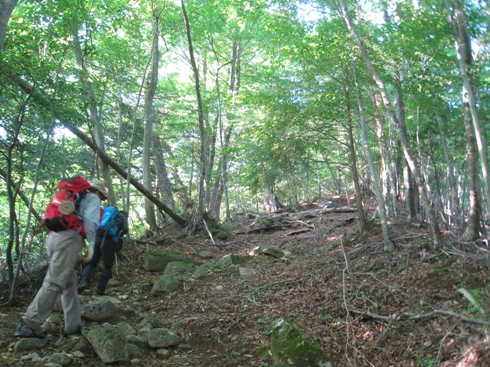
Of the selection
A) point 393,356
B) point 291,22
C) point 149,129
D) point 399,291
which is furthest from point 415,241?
point 149,129

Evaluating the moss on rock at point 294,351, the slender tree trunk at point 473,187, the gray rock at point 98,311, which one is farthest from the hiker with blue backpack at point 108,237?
the slender tree trunk at point 473,187

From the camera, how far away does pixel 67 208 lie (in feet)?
12.2

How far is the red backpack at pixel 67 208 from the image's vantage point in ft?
12.1

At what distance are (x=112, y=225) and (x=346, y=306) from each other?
385cm

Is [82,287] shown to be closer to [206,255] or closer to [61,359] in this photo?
[61,359]

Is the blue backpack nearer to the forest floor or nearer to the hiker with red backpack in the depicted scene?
the forest floor

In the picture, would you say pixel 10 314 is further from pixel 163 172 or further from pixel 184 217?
pixel 163 172

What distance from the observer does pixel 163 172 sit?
43.9 feet

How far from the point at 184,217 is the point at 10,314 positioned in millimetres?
6399

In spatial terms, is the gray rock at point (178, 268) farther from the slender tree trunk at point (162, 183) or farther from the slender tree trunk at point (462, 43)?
the slender tree trunk at point (162, 183)

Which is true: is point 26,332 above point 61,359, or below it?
above

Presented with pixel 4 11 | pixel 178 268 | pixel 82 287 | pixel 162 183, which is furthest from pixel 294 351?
pixel 162 183

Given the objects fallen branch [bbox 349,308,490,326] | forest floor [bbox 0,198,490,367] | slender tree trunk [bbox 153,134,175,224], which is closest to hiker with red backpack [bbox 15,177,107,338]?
forest floor [bbox 0,198,490,367]

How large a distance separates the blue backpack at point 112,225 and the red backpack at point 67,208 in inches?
66.6
